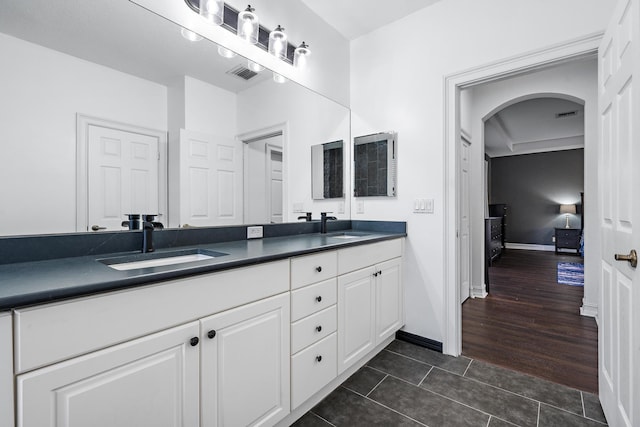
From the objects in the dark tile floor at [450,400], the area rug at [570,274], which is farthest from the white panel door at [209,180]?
the area rug at [570,274]

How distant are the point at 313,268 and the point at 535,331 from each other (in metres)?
2.29

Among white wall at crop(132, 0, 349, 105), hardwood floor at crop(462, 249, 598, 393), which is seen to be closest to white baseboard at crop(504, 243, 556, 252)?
hardwood floor at crop(462, 249, 598, 393)

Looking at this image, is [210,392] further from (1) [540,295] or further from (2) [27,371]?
(1) [540,295]

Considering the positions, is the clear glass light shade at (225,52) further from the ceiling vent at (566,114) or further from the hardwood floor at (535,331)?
the ceiling vent at (566,114)

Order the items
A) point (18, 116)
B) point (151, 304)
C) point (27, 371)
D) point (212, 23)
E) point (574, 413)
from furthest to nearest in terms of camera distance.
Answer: point (212, 23), point (574, 413), point (18, 116), point (151, 304), point (27, 371)

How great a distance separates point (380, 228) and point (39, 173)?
2.16m

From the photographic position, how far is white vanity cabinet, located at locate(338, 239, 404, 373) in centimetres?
175

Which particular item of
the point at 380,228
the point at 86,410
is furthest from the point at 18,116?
the point at 380,228

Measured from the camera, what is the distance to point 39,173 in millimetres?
1111

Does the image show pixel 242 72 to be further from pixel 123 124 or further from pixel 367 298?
pixel 367 298

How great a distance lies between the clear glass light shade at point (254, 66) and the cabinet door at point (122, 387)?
1.60 metres

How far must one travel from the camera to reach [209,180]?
68.5 inches

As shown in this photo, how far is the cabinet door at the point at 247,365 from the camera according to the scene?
3.56 ft

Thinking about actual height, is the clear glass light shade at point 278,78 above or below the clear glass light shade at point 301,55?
below
